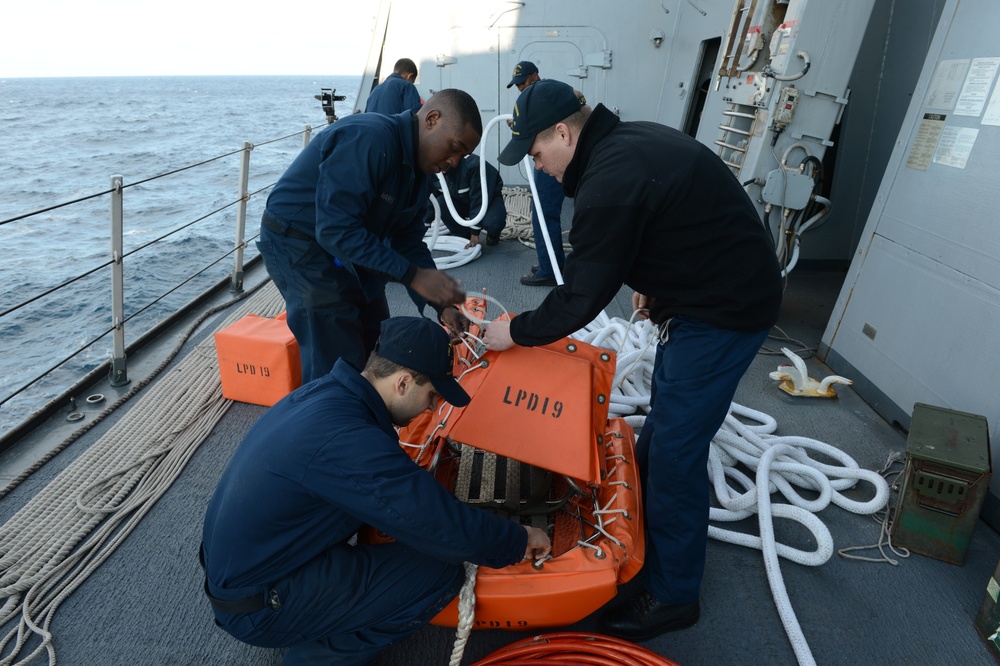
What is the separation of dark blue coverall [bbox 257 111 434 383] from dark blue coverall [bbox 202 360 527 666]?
2.93 ft

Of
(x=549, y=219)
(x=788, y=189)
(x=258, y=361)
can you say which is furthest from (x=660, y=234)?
(x=549, y=219)

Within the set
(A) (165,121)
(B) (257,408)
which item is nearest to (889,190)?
(B) (257,408)

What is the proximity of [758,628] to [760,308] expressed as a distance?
110 centimetres

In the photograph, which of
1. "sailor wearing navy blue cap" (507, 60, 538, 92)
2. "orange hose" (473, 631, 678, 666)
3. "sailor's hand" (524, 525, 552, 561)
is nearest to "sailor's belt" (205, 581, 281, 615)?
"orange hose" (473, 631, 678, 666)

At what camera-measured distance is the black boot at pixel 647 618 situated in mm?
2074

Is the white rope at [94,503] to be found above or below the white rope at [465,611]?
below

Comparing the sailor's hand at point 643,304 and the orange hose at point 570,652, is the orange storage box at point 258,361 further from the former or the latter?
the orange hose at point 570,652

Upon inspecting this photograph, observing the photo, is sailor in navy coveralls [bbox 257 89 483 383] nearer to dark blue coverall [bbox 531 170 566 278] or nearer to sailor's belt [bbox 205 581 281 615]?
sailor's belt [bbox 205 581 281 615]

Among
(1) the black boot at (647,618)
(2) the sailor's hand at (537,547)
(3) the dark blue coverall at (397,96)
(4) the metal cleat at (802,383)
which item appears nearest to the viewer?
(2) the sailor's hand at (537,547)

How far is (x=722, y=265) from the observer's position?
1812mm

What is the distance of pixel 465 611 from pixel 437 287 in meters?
1.26

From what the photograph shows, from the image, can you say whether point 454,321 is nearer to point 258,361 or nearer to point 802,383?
point 258,361

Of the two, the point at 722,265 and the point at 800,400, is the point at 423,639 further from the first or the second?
the point at 800,400

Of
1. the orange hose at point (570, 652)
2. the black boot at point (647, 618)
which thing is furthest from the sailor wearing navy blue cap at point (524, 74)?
the orange hose at point (570, 652)
